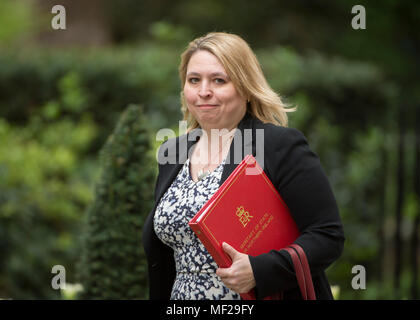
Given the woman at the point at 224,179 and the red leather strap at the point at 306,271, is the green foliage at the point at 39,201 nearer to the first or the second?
the woman at the point at 224,179

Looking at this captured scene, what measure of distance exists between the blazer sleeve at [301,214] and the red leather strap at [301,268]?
0.07 ft

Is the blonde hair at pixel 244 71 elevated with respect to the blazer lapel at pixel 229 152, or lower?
elevated

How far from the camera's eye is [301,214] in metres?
2.26

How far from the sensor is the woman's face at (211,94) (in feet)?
8.13

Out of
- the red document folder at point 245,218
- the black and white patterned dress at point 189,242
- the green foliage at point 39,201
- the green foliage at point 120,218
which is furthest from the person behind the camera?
the green foliage at point 39,201

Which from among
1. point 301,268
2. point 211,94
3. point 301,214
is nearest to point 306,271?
point 301,268

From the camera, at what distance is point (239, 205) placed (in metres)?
2.23

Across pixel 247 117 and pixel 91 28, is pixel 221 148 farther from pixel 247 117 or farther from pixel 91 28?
pixel 91 28

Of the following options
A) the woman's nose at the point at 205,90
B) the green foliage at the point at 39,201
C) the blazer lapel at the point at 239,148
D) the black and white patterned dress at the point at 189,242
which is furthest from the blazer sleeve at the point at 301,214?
the green foliage at the point at 39,201

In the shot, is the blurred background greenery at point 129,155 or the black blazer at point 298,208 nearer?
the black blazer at point 298,208

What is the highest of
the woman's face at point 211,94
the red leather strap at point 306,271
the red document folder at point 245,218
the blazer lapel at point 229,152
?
the woman's face at point 211,94

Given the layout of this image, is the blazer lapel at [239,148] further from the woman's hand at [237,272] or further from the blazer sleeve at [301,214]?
the woman's hand at [237,272]

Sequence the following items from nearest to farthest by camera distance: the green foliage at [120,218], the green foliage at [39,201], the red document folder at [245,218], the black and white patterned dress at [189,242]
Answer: the red document folder at [245,218], the black and white patterned dress at [189,242], the green foliage at [120,218], the green foliage at [39,201]
